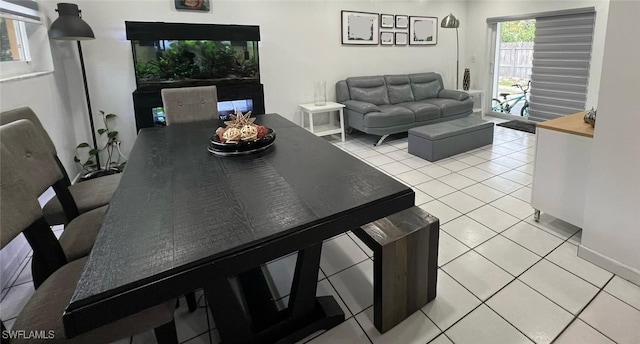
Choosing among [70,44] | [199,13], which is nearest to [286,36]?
[199,13]

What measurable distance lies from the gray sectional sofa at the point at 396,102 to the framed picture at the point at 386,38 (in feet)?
1.97

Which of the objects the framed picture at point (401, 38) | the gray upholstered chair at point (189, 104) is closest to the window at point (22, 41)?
the gray upholstered chair at point (189, 104)

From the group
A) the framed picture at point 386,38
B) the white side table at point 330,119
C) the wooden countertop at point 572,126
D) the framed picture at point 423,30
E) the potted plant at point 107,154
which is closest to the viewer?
the wooden countertop at point 572,126

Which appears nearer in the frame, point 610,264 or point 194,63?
point 610,264

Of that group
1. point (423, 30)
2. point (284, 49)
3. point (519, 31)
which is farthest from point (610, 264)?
point (519, 31)

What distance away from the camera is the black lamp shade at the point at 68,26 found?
3.06 metres

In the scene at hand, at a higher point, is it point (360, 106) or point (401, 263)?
point (360, 106)

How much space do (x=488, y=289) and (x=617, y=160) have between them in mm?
989

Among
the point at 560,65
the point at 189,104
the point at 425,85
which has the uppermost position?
the point at 560,65

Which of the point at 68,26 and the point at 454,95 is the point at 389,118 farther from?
the point at 68,26

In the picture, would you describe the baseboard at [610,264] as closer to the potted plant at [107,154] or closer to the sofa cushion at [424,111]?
the sofa cushion at [424,111]

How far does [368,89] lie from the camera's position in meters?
5.24

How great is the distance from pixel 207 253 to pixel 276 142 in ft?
3.92

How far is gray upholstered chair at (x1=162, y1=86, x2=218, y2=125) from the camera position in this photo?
9.37 feet
